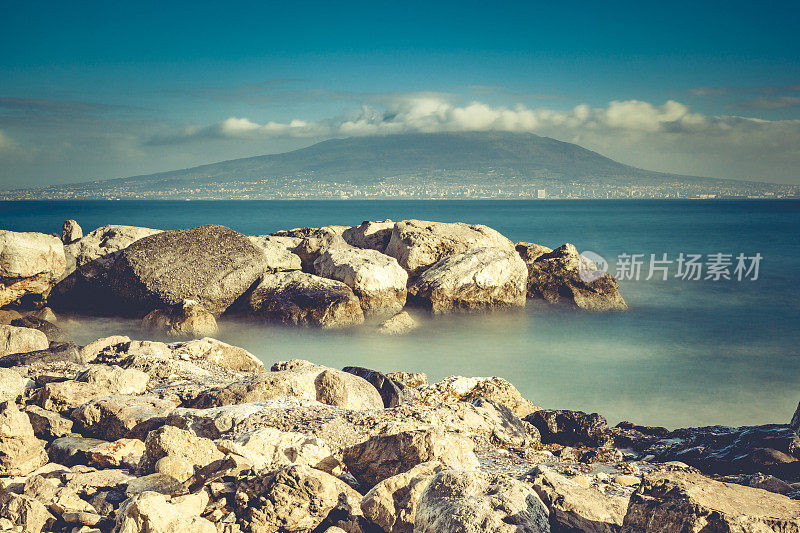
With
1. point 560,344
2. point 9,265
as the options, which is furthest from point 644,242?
point 9,265

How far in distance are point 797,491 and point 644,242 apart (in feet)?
132

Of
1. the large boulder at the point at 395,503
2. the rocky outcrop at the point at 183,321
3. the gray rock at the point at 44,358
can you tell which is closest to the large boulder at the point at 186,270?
the rocky outcrop at the point at 183,321

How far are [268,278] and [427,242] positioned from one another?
4028 millimetres

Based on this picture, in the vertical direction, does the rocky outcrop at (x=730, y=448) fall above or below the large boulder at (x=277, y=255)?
below

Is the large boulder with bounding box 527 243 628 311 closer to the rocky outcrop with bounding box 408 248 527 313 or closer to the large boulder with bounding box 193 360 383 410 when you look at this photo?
the rocky outcrop with bounding box 408 248 527 313

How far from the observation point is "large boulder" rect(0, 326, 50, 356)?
8703mm

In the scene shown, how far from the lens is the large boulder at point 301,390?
5.56m

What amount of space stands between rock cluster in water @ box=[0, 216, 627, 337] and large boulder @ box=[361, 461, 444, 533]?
9209mm

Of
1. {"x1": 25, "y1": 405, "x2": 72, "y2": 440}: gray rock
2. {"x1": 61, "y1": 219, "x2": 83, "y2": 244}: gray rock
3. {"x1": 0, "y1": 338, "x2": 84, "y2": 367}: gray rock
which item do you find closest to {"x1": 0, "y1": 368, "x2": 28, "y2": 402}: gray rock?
{"x1": 25, "y1": 405, "x2": 72, "y2": 440}: gray rock

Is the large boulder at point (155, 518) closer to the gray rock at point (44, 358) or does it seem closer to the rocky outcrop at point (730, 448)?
the rocky outcrop at point (730, 448)

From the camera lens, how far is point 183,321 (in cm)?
1230

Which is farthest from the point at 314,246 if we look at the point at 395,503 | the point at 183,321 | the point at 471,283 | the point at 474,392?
the point at 395,503

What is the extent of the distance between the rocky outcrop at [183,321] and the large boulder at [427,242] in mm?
4805

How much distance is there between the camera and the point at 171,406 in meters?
5.45
